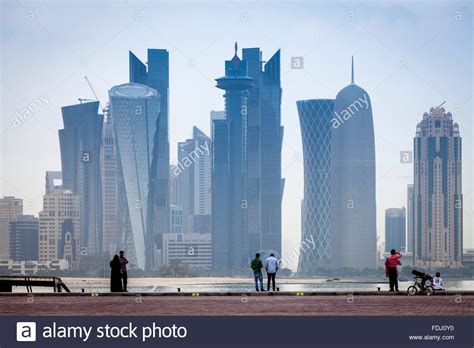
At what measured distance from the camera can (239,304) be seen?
43750 mm

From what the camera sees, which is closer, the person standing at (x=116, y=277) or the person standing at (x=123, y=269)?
the person standing at (x=116, y=277)

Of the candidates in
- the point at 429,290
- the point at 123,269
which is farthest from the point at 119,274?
the point at 429,290

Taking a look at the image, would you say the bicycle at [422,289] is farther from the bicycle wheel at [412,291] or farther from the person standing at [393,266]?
the person standing at [393,266]

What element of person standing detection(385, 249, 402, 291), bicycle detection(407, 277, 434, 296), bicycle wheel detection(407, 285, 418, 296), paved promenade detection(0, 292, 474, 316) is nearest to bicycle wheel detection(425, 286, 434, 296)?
bicycle detection(407, 277, 434, 296)

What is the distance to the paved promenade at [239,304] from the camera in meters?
38.6

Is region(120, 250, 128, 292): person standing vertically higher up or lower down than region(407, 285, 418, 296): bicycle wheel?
higher up

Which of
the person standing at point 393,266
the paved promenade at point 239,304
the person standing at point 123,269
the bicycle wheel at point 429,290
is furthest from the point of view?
the person standing at point 123,269

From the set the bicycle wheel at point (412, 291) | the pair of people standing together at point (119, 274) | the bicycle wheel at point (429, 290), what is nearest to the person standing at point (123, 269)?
the pair of people standing together at point (119, 274)

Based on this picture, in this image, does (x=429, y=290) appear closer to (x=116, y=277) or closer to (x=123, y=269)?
(x=123, y=269)

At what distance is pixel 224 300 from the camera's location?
46.8m

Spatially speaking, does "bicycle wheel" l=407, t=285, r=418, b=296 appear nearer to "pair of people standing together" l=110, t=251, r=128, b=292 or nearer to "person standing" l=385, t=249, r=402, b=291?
"person standing" l=385, t=249, r=402, b=291

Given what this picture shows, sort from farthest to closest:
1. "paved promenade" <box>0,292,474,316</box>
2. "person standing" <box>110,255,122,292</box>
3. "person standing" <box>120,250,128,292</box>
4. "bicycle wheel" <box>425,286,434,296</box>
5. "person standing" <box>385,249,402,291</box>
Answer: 1. "person standing" <box>120,250,128,292</box>
2. "person standing" <box>110,255,122,292</box>
3. "person standing" <box>385,249,402,291</box>
4. "bicycle wheel" <box>425,286,434,296</box>
5. "paved promenade" <box>0,292,474,316</box>

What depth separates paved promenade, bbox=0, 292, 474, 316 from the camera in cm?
3859

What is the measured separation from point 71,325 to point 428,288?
2167 centimetres
